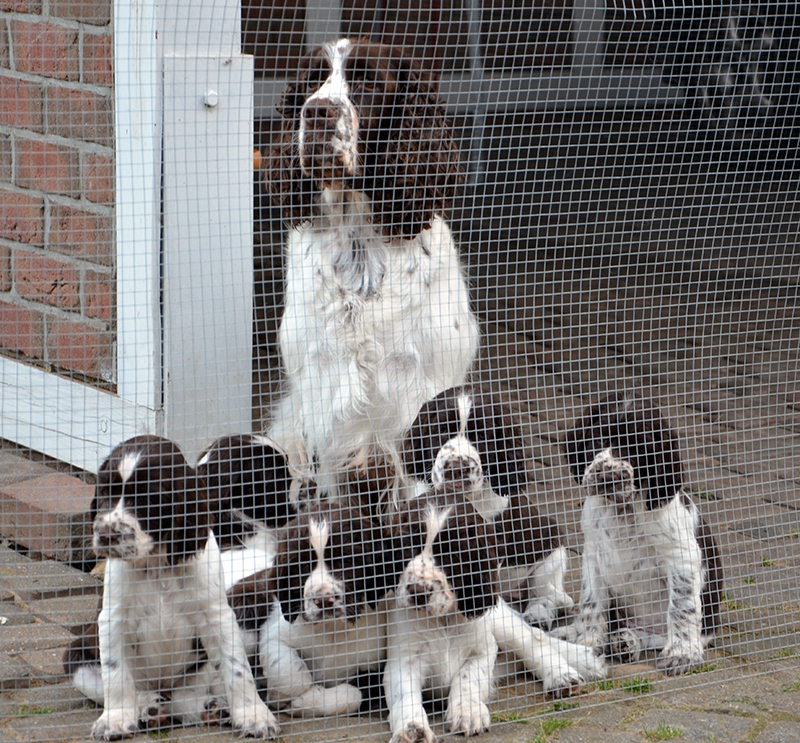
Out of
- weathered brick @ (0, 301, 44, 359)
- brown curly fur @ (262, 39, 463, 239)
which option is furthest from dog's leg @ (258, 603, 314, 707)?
weathered brick @ (0, 301, 44, 359)

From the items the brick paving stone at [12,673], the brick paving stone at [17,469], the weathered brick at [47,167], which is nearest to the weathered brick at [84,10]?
the weathered brick at [47,167]

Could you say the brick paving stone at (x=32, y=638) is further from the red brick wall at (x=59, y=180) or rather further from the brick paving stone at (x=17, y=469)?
the red brick wall at (x=59, y=180)

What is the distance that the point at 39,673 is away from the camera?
3.33 metres

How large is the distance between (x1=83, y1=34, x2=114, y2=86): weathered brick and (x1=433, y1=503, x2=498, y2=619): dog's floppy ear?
2358mm

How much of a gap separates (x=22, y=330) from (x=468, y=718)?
112 inches

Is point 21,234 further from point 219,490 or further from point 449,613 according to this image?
point 449,613

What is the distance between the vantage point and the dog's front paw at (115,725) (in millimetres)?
2943

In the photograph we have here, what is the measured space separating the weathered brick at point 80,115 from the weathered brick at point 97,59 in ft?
0.22

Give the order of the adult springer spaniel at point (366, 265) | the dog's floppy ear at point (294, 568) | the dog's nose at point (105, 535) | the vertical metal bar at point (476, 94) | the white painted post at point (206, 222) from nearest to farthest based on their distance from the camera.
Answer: the dog's nose at point (105, 535), the dog's floppy ear at point (294, 568), the adult springer spaniel at point (366, 265), the white painted post at point (206, 222), the vertical metal bar at point (476, 94)

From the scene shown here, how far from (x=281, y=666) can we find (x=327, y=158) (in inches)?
63.6

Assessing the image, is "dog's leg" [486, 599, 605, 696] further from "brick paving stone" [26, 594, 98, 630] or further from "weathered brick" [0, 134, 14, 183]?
"weathered brick" [0, 134, 14, 183]

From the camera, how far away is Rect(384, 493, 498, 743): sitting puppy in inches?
118

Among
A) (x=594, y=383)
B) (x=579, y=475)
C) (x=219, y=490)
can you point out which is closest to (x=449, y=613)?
(x=579, y=475)

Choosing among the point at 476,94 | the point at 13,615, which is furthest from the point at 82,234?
the point at 476,94
